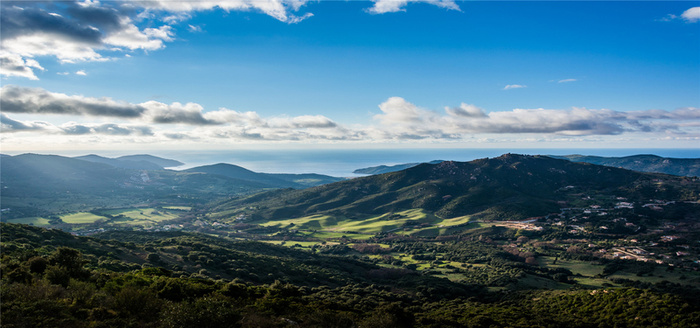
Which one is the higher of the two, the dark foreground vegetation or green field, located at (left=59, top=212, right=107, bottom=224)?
the dark foreground vegetation

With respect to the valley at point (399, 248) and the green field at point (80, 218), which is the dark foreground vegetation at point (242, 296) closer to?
the valley at point (399, 248)

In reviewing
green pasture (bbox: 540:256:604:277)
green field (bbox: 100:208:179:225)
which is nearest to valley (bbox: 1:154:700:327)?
green pasture (bbox: 540:256:604:277)

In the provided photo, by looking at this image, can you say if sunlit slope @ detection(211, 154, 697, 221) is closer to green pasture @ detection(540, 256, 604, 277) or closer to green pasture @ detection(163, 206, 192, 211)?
green pasture @ detection(163, 206, 192, 211)

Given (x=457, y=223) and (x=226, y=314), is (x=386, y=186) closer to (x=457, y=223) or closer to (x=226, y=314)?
(x=457, y=223)

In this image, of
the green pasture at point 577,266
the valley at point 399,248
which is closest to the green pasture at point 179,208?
the valley at point 399,248

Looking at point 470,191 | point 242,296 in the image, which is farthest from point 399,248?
point 470,191

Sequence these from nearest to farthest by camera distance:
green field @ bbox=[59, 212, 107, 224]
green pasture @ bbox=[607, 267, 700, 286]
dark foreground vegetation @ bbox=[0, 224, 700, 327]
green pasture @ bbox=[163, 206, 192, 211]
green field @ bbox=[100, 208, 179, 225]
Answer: dark foreground vegetation @ bbox=[0, 224, 700, 327]
green pasture @ bbox=[607, 267, 700, 286]
green field @ bbox=[59, 212, 107, 224]
green field @ bbox=[100, 208, 179, 225]
green pasture @ bbox=[163, 206, 192, 211]

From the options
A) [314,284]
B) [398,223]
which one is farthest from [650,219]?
[314,284]

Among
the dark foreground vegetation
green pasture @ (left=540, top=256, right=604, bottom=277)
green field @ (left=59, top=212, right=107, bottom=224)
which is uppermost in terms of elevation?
the dark foreground vegetation
